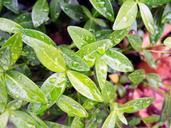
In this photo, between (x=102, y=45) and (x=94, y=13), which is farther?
(x=94, y=13)

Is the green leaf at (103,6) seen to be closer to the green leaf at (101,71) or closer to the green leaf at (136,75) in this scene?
the green leaf at (101,71)

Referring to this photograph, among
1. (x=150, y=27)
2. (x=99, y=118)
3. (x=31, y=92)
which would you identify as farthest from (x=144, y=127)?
(x=31, y=92)

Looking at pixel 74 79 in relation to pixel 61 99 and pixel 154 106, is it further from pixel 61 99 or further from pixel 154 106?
pixel 154 106

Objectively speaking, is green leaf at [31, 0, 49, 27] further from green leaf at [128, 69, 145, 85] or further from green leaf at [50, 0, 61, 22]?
green leaf at [128, 69, 145, 85]

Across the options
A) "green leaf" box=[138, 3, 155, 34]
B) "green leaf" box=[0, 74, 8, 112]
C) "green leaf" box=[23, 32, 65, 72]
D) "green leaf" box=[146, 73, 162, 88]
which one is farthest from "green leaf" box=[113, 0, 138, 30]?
"green leaf" box=[146, 73, 162, 88]

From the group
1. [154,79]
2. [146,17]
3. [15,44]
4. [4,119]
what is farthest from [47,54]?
[154,79]
